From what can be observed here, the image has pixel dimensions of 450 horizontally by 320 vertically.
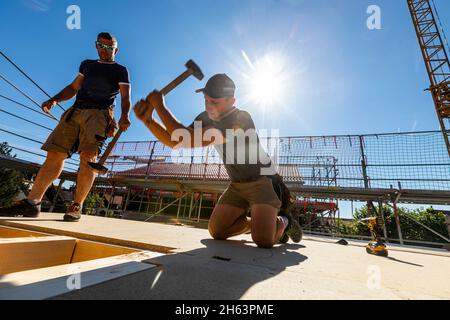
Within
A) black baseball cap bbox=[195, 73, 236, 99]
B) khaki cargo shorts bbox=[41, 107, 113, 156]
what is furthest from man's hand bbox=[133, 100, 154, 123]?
khaki cargo shorts bbox=[41, 107, 113, 156]

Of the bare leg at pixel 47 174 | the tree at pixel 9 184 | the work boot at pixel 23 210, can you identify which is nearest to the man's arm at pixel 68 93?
Answer: the bare leg at pixel 47 174

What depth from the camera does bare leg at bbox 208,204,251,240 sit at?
2.18 m

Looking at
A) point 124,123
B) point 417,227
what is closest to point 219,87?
point 124,123

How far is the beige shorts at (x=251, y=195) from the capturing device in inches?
79.6

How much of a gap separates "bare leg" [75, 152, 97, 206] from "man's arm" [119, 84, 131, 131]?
1.41 ft

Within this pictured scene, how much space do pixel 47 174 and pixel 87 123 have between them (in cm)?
Result: 64

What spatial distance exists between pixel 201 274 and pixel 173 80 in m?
1.65

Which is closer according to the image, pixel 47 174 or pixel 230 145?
pixel 230 145

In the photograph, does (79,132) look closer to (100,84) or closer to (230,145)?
(100,84)

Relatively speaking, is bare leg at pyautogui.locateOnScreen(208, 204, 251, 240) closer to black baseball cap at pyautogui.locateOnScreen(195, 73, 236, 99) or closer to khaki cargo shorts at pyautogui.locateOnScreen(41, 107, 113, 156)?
black baseball cap at pyautogui.locateOnScreen(195, 73, 236, 99)

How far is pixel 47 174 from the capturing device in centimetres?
227

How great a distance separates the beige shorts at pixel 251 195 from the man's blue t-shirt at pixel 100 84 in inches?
65.5
